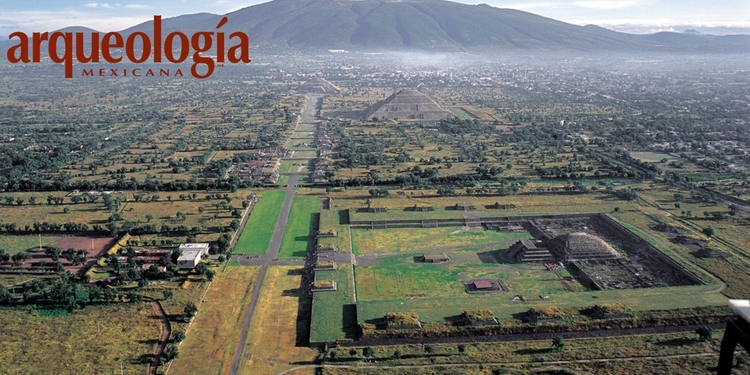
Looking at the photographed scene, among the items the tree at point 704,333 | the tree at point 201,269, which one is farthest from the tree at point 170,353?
the tree at point 704,333

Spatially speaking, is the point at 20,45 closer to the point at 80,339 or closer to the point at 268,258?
the point at 268,258

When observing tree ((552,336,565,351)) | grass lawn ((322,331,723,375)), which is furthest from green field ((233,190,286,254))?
tree ((552,336,565,351))

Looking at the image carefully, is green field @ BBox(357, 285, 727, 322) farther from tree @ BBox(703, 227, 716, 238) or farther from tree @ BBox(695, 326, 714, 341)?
tree @ BBox(703, 227, 716, 238)

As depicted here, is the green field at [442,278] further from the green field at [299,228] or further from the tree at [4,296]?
the tree at [4,296]

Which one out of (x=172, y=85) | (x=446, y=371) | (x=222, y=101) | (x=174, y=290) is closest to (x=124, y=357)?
(x=174, y=290)

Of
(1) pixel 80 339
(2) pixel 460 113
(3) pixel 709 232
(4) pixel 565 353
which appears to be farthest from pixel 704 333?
(2) pixel 460 113

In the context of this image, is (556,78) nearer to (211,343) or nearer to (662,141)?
(662,141)
